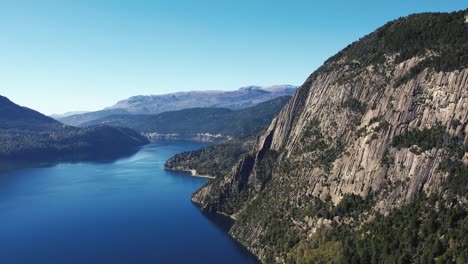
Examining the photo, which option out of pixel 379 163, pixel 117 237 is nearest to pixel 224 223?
pixel 117 237

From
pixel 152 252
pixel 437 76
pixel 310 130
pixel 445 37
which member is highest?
pixel 445 37

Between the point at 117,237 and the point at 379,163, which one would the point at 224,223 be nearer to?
the point at 117,237

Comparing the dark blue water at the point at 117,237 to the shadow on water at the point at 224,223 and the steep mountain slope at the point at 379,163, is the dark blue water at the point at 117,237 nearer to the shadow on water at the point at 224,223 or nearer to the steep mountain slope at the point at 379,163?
the shadow on water at the point at 224,223

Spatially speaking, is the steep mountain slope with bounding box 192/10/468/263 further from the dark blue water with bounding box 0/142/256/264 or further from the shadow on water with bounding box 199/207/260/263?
the dark blue water with bounding box 0/142/256/264

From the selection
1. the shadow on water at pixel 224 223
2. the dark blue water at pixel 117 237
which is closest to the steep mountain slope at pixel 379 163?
the shadow on water at pixel 224 223

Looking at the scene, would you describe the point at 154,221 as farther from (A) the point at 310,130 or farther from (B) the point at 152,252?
(A) the point at 310,130

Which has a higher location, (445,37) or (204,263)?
(445,37)

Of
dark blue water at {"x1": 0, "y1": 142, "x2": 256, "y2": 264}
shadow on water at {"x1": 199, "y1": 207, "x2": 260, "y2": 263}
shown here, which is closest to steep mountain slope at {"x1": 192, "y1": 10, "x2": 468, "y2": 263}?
shadow on water at {"x1": 199, "y1": 207, "x2": 260, "y2": 263}

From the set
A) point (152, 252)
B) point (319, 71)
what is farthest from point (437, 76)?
point (152, 252)
